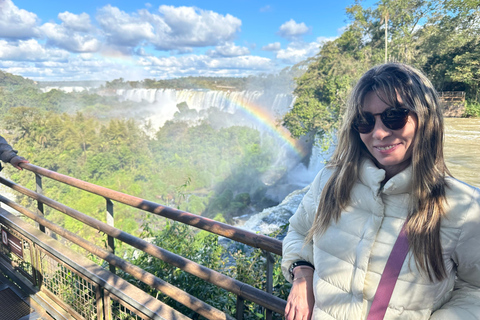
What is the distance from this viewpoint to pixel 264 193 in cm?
2958

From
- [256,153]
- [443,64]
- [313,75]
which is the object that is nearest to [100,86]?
[256,153]

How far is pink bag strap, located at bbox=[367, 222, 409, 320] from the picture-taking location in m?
0.77

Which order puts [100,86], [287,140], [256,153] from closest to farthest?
[287,140]
[256,153]
[100,86]

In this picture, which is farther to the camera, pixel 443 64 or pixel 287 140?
pixel 287 140

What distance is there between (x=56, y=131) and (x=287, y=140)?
28055mm

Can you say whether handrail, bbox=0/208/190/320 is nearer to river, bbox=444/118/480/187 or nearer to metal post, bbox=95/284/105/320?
metal post, bbox=95/284/105/320

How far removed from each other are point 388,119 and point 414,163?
13 centimetres

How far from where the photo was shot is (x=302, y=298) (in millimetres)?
947

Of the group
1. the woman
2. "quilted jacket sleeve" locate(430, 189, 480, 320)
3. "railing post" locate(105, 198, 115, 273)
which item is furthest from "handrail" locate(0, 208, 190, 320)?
"quilted jacket sleeve" locate(430, 189, 480, 320)

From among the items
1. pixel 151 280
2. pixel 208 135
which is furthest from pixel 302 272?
pixel 208 135

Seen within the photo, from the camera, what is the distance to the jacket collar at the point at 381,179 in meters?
0.81

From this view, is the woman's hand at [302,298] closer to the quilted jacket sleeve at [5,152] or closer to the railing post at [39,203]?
the railing post at [39,203]

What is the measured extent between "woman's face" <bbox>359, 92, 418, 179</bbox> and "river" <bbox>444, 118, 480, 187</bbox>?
9.00 metres

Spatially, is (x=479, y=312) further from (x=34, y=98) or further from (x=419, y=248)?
(x=34, y=98)
